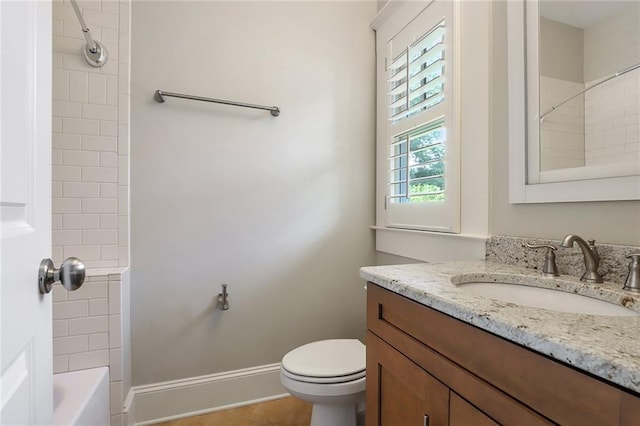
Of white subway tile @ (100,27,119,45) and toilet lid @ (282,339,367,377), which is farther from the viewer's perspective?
white subway tile @ (100,27,119,45)

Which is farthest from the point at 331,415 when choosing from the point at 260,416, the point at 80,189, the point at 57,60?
the point at 57,60

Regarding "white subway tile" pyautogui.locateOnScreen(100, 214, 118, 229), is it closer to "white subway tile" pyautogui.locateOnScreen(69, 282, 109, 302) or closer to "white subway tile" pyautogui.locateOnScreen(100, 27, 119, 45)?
"white subway tile" pyautogui.locateOnScreen(69, 282, 109, 302)

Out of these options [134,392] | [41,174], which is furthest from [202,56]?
[134,392]

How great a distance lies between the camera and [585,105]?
885mm

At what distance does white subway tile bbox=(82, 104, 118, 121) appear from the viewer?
1370 mm

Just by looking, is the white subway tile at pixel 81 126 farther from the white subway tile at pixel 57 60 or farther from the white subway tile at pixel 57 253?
the white subway tile at pixel 57 253

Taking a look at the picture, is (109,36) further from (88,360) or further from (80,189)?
(88,360)

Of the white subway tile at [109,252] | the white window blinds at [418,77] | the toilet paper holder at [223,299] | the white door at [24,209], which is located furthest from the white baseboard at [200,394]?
the white window blinds at [418,77]

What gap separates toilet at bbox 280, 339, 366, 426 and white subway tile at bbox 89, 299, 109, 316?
0.81m

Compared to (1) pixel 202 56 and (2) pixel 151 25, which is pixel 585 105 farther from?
(2) pixel 151 25

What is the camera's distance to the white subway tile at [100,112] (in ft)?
4.50

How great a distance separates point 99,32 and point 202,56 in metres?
0.45

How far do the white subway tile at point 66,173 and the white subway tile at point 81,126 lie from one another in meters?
0.17

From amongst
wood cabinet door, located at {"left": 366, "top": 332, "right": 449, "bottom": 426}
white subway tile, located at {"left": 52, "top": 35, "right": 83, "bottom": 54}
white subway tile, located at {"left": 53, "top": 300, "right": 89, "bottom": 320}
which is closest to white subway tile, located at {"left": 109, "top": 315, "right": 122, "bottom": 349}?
white subway tile, located at {"left": 53, "top": 300, "right": 89, "bottom": 320}
